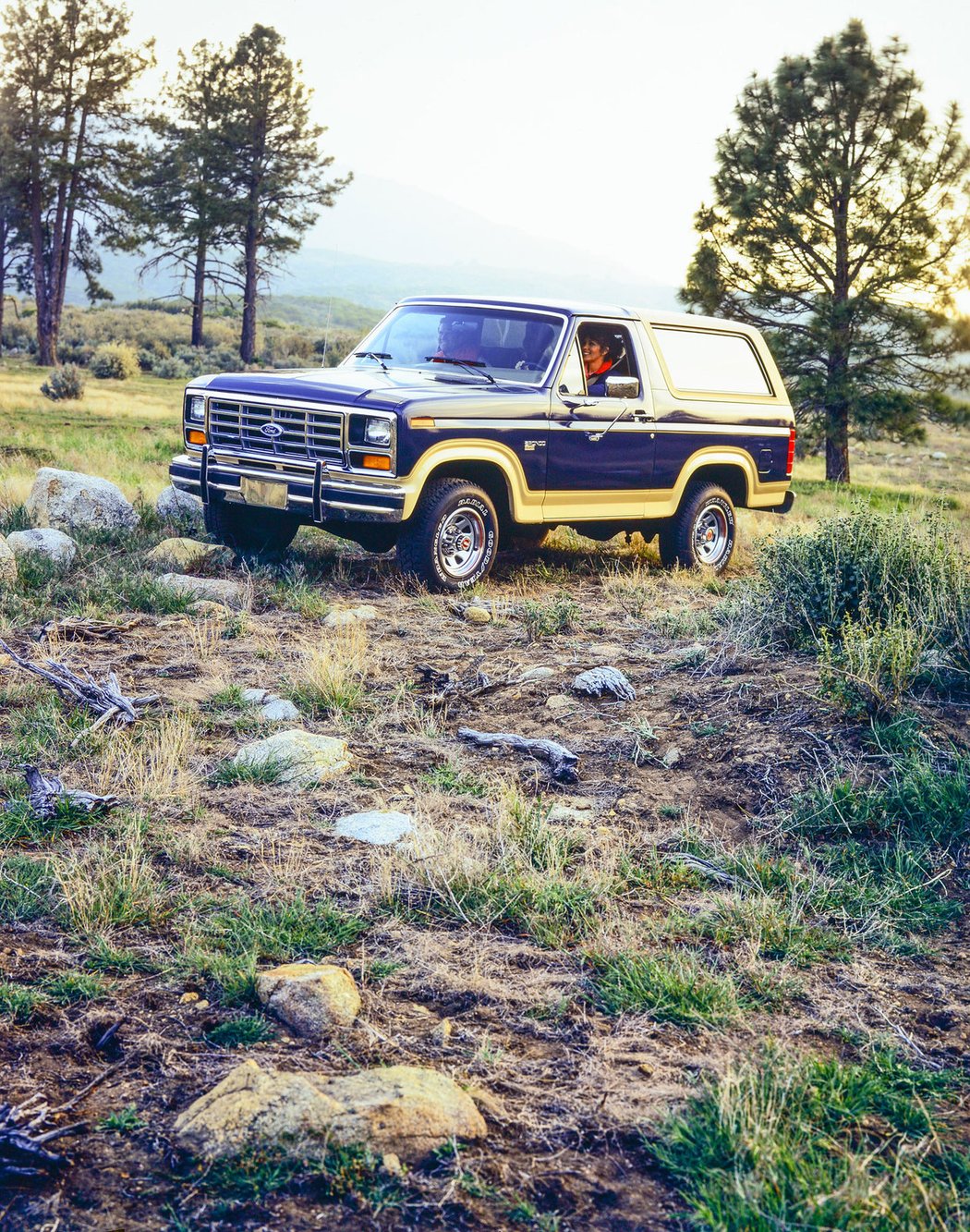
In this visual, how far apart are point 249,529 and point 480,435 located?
2.19 metres

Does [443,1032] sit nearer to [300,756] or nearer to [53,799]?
[53,799]

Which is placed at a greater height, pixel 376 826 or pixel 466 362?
pixel 466 362

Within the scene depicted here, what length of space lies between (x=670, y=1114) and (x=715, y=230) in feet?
70.0

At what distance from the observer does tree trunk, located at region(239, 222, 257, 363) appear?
132 ft

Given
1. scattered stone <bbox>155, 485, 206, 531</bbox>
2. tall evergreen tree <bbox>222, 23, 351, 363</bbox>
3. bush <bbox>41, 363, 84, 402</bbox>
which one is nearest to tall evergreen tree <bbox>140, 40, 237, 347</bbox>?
tall evergreen tree <bbox>222, 23, 351, 363</bbox>

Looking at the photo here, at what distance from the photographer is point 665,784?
16.7 ft

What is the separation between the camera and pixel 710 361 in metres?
10.3

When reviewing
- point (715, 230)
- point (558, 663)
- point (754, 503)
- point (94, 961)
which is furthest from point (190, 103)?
point (94, 961)

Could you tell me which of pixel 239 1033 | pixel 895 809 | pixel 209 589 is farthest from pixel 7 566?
pixel 895 809

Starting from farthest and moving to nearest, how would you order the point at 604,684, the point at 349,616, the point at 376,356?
the point at 376,356 < the point at 349,616 < the point at 604,684

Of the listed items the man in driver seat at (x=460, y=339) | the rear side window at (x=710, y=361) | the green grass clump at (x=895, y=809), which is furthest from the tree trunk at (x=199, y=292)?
the green grass clump at (x=895, y=809)

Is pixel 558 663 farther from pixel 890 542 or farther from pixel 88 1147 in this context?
pixel 88 1147

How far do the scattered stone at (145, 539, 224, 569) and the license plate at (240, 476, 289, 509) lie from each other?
0.90 m

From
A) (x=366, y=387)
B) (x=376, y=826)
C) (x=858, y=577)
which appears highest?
(x=366, y=387)
